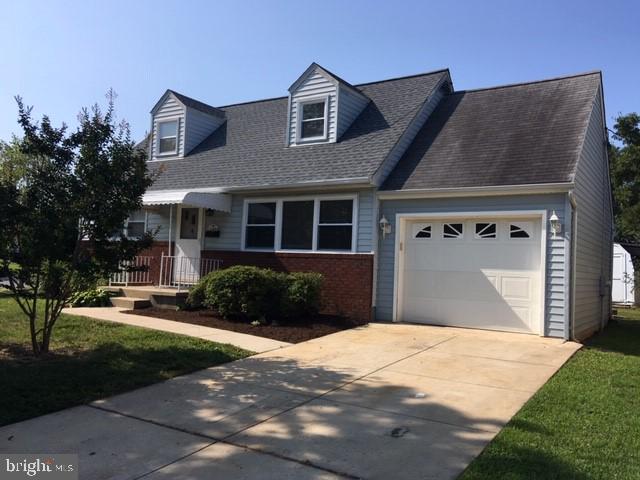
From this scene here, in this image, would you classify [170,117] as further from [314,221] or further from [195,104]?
[314,221]

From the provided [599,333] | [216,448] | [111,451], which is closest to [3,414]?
[111,451]

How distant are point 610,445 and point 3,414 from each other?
17.9 ft

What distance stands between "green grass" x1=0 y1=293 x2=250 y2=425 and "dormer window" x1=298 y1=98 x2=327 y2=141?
23.2 ft

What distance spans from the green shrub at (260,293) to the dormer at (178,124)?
6985 mm

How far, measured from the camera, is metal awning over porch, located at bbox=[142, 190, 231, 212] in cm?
1257

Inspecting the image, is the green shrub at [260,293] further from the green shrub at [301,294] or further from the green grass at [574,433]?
the green grass at [574,433]

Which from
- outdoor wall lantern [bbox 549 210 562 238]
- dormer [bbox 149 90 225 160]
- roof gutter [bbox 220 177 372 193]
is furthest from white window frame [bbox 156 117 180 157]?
outdoor wall lantern [bbox 549 210 562 238]

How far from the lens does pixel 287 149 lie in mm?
13992

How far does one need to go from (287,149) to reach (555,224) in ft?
23.3

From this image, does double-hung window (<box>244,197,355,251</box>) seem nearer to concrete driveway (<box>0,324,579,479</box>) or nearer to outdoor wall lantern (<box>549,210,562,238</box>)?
outdoor wall lantern (<box>549,210,562,238</box>)

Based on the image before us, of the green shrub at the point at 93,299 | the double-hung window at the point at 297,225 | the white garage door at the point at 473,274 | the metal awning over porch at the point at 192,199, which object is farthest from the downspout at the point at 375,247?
the green shrub at the point at 93,299

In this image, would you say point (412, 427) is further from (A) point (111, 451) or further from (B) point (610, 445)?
(A) point (111, 451)

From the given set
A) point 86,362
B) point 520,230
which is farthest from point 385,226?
point 86,362

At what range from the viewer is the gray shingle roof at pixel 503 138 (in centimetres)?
1031
